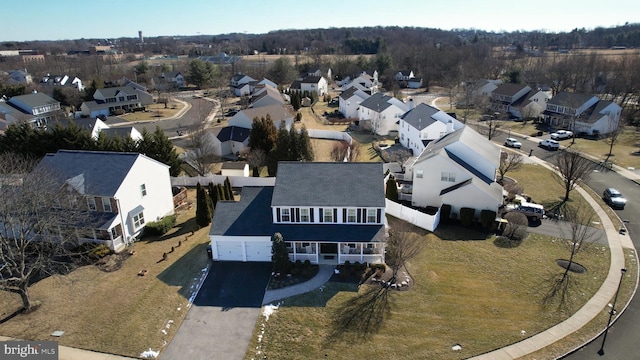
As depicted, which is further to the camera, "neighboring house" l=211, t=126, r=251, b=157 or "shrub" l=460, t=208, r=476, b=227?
"neighboring house" l=211, t=126, r=251, b=157

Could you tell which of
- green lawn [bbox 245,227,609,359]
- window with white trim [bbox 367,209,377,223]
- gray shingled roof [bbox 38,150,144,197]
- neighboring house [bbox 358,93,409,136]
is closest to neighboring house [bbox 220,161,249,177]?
gray shingled roof [bbox 38,150,144,197]

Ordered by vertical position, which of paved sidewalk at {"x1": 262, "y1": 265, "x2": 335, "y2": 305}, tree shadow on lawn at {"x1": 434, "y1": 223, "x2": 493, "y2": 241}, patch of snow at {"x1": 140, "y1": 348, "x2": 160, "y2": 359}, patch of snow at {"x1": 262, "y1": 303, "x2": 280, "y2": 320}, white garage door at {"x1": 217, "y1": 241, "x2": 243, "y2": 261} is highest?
white garage door at {"x1": 217, "y1": 241, "x2": 243, "y2": 261}

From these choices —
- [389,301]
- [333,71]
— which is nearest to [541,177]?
[389,301]

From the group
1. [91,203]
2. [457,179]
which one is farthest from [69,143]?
[457,179]

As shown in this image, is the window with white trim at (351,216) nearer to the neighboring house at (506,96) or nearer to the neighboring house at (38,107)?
the neighboring house at (506,96)

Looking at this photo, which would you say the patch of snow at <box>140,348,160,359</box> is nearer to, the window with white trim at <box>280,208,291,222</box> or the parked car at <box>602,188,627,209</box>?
the window with white trim at <box>280,208,291,222</box>

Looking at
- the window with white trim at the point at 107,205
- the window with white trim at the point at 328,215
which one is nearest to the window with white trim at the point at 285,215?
the window with white trim at the point at 328,215
